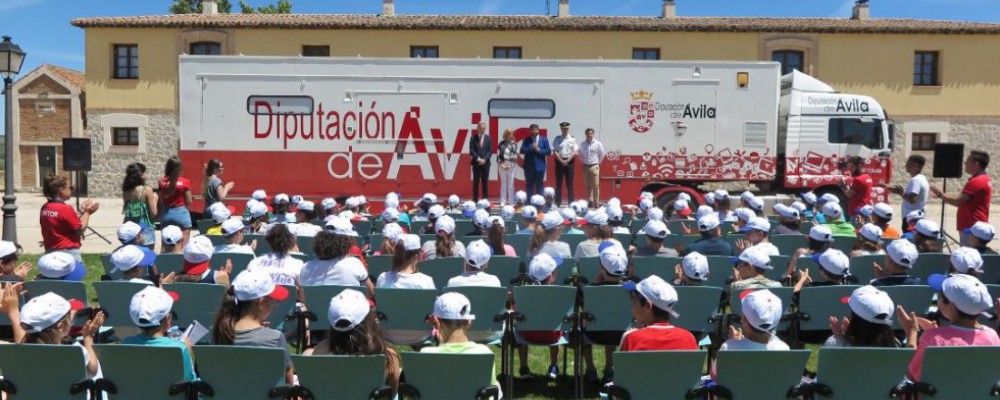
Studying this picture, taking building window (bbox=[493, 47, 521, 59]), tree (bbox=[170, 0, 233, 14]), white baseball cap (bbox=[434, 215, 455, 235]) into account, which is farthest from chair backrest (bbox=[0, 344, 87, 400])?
tree (bbox=[170, 0, 233, 14])

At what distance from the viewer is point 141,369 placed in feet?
11.7

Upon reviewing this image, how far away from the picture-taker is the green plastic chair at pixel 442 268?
644 cm

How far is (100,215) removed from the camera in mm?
20891

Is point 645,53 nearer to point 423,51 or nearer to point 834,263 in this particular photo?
point 423,51

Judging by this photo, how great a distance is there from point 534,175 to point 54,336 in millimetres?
10873

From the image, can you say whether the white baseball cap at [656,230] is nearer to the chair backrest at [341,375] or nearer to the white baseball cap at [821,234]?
the white baseball cap at [821,234]

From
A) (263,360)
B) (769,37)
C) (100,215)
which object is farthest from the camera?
(769,37)

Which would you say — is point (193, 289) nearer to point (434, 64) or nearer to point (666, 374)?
point (666, 374)

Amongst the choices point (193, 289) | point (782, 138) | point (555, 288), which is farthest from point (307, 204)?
point (782, 138)

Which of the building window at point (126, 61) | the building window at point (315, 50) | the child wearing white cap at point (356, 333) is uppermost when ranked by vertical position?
the building window at point (315, 50)

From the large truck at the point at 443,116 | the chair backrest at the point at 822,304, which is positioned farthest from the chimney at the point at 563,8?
the chair backrest at the point at 822,304

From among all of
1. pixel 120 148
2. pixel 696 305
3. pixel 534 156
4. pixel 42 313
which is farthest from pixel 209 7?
pixel 42 313

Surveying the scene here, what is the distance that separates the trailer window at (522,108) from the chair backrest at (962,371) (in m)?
11.1

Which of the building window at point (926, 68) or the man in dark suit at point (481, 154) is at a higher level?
the building window at point (926, 68)
